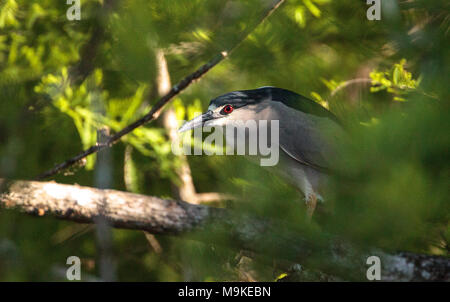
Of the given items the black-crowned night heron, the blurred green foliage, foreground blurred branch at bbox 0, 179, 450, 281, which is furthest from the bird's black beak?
foreground blurred branch at bbox 0, 179, 450, 281

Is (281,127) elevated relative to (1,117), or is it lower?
elevated

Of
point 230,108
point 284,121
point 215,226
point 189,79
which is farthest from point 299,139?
point 215,226

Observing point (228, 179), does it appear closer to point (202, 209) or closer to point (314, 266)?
point (314, 266)

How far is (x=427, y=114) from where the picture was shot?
795mm

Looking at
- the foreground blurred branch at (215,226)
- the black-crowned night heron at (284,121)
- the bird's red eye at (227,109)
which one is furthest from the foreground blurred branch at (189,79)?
the bird's red eye at (227,109)

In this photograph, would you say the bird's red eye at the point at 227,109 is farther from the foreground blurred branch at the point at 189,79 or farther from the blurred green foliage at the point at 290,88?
the foreground blurred branch at the point at 189,79

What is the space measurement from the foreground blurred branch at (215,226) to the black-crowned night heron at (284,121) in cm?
58

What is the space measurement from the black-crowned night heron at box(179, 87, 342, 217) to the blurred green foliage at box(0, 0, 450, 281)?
0.30 ft

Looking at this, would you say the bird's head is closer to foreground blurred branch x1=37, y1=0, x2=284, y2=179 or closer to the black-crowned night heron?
the black-crowned night heron

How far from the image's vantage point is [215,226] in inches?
50.1

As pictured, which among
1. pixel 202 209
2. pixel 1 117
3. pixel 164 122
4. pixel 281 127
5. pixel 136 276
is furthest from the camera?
pixel 164 122

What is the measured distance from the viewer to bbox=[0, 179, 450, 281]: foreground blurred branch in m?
1.01

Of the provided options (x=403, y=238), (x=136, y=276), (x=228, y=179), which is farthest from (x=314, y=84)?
(x=136, y=276)

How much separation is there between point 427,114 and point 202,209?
0.99m
